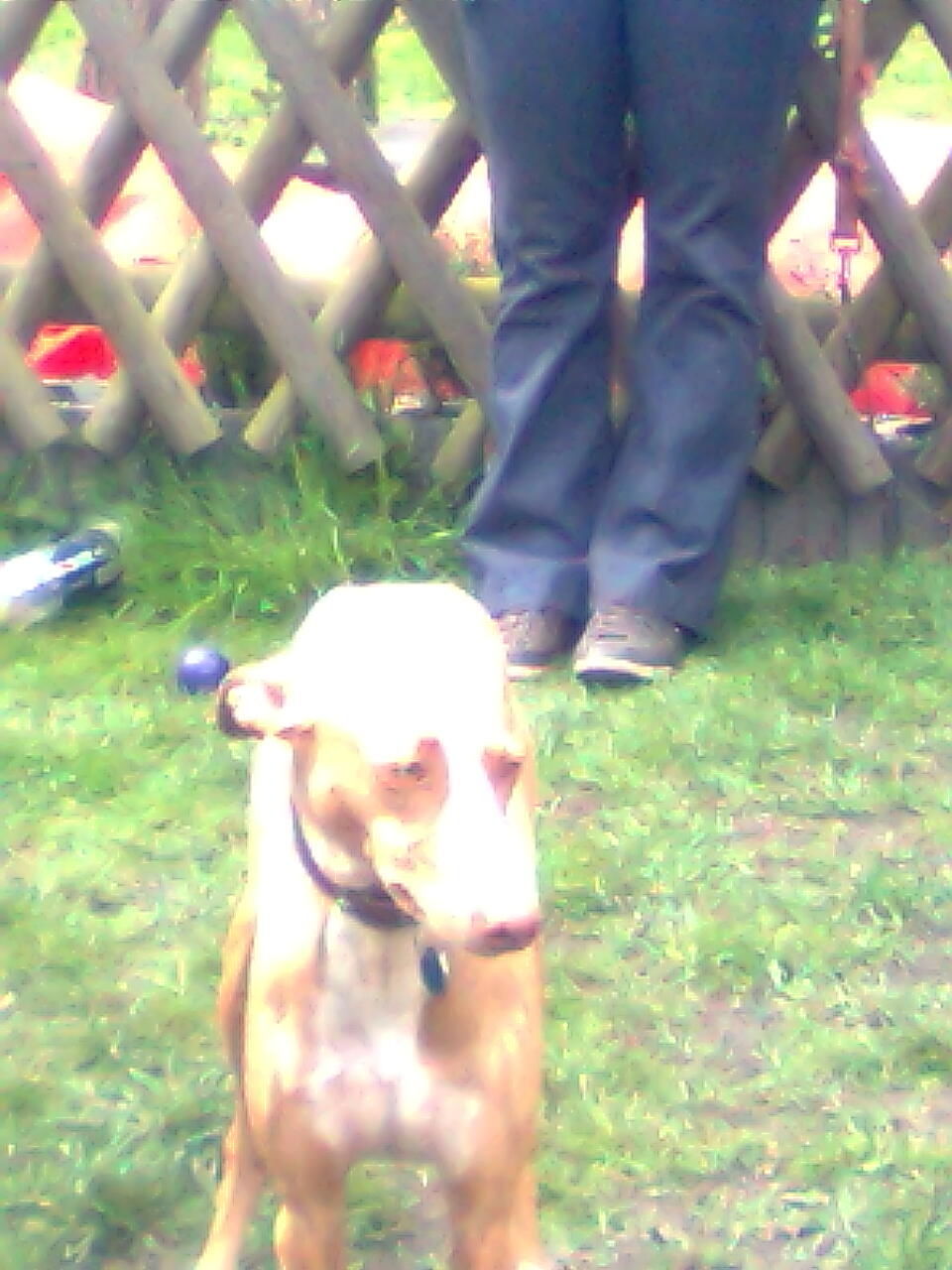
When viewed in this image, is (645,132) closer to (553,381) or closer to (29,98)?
(553,381)

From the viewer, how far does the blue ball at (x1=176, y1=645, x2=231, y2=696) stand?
2.31 m

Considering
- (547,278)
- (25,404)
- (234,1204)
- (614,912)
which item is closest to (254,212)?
(25,404)

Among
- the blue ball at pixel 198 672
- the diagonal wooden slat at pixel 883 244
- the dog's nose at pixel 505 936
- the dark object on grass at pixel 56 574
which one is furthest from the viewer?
the diagonal wooden slat at pixel 883 244

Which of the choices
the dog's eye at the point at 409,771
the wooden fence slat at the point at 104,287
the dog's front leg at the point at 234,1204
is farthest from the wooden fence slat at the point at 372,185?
the dog's eye at the point at 409,771

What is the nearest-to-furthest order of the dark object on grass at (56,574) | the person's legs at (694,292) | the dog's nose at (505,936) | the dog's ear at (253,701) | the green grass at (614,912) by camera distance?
the dog's nose at (505,936)
the dog's ear at (253,701)
the green grass at (614,912)
the person's legs at (694,292)
the dark object on grass at (56,574)

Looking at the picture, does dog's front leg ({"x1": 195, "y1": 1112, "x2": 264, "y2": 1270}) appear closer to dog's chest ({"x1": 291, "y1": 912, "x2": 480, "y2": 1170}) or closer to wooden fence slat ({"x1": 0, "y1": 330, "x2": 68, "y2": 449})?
dog's chest ({"x1": 291, "y1": 912, "x2": 480, "y2": 1170})

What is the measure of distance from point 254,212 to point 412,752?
81.4 inches

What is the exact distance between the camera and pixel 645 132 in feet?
7.41

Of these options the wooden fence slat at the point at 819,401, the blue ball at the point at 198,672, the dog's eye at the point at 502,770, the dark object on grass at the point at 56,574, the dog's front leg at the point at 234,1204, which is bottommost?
the dark object on grass at the point at 56,574

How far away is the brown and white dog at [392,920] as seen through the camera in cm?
88

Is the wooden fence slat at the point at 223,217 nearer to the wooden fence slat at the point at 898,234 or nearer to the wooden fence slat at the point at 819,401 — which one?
the wooden fence slat at the point at 819,401

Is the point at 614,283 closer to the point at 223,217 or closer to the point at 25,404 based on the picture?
the point at 223,217

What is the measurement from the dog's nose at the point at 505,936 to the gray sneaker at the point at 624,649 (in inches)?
58.1

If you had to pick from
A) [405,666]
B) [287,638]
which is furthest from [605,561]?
[405,666]
